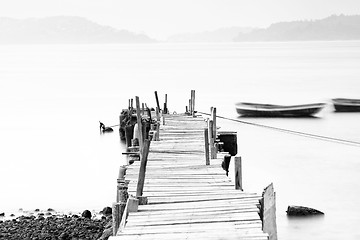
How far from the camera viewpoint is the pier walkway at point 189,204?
1191 cm

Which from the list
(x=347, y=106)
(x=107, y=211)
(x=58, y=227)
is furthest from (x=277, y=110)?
(x=58, y=227)

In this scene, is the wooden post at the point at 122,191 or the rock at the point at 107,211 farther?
the rock at the point at 107,211

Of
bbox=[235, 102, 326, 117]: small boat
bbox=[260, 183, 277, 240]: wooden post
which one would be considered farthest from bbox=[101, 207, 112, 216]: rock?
bbox=[235, 102, 326, 117]: small boat

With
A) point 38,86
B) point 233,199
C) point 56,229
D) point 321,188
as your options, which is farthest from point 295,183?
point 38,86

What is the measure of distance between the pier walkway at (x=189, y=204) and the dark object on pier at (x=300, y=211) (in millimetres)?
5851

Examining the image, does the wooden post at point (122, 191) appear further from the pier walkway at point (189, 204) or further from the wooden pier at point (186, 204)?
the pier walkway at point (189, 204)

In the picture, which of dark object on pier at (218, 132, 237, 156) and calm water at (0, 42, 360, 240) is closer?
dark object on pier at (218, 132, 237, 156)

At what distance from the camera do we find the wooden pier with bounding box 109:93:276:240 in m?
12.0

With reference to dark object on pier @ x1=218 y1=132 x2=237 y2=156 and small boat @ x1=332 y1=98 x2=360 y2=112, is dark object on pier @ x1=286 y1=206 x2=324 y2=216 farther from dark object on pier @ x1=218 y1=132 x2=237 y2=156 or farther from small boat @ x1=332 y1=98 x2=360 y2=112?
small boat @ x1=332 y1=98 x2=360 y2=112

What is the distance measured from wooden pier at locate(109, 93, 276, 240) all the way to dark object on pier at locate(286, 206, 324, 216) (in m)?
6.28

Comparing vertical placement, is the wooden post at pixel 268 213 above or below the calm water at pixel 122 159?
above

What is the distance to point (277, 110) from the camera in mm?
53688

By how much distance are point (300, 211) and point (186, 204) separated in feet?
39.9

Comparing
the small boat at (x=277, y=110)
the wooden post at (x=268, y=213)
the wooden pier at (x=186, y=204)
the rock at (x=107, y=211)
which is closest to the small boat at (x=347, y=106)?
the small boat at (x=277, y=110)
